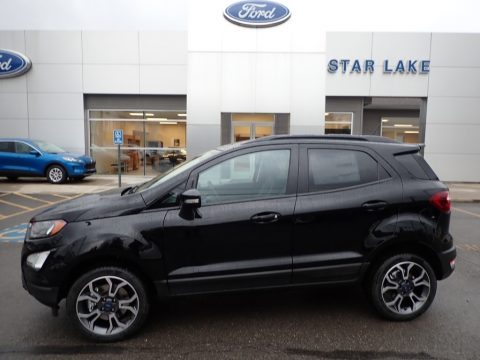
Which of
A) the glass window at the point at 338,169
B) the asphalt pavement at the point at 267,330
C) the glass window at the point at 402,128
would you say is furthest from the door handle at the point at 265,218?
the glass window at the point at 402,128

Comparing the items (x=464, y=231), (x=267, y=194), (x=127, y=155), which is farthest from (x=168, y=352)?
(x=127, y=155)

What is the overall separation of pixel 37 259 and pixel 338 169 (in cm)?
270

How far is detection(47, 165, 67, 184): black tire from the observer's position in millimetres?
13328

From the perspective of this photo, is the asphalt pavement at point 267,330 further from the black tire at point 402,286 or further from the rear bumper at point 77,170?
the rear bumper at point 77,170

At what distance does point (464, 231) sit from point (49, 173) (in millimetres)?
13313

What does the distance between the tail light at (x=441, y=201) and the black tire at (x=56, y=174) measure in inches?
517

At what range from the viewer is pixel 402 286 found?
10.7 feet

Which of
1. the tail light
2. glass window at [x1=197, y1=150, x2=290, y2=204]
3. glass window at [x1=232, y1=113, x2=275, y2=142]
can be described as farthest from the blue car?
the tail light

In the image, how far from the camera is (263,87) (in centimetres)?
1257

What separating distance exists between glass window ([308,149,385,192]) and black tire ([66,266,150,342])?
5.71ft

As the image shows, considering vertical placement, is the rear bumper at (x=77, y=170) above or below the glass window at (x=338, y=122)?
below

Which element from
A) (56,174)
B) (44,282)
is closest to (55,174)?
(56,174)

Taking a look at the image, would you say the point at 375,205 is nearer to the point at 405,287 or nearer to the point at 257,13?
the point at 405,287

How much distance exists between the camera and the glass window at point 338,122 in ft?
54.7
